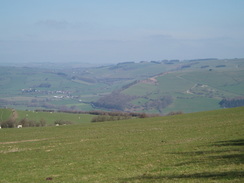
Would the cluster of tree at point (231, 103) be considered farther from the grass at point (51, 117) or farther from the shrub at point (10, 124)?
the shrub at point (10, 124)

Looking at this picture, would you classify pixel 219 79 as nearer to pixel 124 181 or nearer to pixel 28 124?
pixel 28 124

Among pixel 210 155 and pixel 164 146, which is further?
pixel 164 146

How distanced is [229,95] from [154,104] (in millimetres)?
30924

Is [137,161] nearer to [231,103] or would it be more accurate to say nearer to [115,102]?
[231,103]

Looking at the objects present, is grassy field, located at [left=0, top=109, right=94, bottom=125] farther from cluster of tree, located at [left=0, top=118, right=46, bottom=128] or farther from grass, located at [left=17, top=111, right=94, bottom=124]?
cluster of tree, located at [left=0, top=118, right=46, bottom=128]

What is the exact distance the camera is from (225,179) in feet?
41.2

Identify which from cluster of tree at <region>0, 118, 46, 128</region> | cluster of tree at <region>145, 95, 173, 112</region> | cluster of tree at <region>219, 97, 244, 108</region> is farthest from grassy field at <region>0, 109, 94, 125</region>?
cluster of tree at <region>145, 95, 173, 112</region>

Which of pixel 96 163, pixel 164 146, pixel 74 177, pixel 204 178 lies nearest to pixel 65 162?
pixel 96 163

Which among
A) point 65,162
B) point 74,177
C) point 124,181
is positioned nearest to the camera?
point 124,181

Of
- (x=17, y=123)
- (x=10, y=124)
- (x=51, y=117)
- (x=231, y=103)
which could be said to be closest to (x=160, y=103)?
(x=231, y=103)

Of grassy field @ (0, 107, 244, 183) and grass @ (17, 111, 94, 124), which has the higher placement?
grassy field @ (0, 107, 244, 183)

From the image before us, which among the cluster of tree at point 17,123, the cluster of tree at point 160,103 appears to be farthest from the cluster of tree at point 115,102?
the cluster of tree at point 17,123

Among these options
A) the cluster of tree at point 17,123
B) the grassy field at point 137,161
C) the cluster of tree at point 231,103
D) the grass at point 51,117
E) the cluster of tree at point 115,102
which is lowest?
the cluster of tree at point 115,102

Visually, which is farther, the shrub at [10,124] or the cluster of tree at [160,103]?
the cluster of tree at [160,103]
